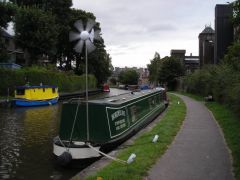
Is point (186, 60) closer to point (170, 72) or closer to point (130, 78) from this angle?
point (170, 72)

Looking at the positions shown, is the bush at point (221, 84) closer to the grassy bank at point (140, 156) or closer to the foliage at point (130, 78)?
the grassy bank at point (140, 156)

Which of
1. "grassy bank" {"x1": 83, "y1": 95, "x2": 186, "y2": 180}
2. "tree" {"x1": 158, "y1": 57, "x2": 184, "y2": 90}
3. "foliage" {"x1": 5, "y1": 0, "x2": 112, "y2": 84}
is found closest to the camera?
"grassy bank" {"x1": 83, "y1": 95, "x2": 186, "y2": 180}

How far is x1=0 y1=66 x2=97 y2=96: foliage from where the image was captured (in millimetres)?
42125

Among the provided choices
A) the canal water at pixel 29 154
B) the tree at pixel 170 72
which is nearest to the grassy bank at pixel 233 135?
the canal water at pixel 29 154

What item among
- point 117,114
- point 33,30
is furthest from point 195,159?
point 33,30

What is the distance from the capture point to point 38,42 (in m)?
51.8

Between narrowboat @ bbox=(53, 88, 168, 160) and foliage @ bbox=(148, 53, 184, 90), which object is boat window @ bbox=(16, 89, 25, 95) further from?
foliage @ bbox=(148, 53, 184, 90)

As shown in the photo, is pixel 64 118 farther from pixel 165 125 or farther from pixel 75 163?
pixel 165 125

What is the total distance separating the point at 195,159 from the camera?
1071 centimetres

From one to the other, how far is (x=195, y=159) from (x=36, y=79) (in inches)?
1547

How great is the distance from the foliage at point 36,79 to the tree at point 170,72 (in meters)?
16.4

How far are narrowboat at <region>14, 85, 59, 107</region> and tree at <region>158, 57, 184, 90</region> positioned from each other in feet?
116

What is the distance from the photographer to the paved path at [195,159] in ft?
29.7

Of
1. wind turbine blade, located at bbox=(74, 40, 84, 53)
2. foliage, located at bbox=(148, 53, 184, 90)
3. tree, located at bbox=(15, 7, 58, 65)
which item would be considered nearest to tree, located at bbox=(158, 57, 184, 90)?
foliage, located at bbox=(148, 53, 184, 90)
